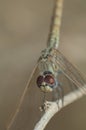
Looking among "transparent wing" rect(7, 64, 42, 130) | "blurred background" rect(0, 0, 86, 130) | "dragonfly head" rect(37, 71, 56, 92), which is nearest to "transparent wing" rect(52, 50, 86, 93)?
"dragonfly head" rect(37, 71, 56, 92)

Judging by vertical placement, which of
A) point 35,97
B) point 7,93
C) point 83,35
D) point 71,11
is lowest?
point 7,93

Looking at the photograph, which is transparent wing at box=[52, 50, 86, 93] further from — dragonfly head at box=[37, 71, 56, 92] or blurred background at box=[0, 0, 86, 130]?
blurred background at box=[0, 0, 86, 130]

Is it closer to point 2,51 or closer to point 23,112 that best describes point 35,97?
point 23,112

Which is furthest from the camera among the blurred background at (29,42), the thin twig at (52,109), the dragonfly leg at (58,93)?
the blurred background at (29,42)

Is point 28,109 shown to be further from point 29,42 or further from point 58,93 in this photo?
point 29,42

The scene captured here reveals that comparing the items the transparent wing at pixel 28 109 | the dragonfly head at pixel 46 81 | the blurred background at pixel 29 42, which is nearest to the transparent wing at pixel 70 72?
the dragonfly head at pixel 46 81

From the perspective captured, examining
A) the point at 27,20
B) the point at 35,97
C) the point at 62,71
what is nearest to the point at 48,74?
the point at 62,71

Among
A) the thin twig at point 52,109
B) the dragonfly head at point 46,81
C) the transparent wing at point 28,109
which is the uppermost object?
the dragonfly head at point 46,81

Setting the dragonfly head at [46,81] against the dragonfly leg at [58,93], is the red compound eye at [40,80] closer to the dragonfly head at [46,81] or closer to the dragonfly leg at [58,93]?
the dragonfly head at [46,81]
